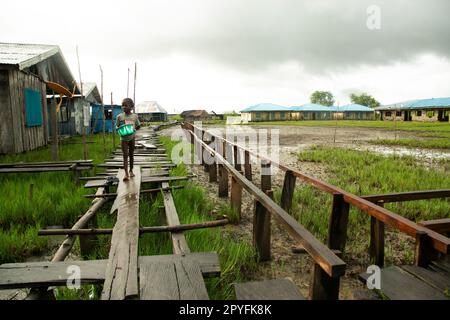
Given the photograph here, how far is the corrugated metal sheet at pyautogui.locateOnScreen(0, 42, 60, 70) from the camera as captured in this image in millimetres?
8470

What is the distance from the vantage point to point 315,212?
491 cm

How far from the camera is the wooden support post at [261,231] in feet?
11.2

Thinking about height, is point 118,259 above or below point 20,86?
below

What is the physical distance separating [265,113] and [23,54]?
53.4 metres

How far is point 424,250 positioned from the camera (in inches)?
93.5

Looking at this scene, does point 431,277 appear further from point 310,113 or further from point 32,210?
point 310,113

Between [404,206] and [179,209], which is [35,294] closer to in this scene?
[179,209]

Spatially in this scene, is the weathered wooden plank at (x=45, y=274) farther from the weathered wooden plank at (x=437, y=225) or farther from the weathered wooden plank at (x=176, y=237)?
the weathered wooden plank at (x=437, y=225)

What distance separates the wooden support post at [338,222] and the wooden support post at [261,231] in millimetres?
729

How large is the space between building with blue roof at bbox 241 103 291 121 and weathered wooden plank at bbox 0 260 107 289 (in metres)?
57.7

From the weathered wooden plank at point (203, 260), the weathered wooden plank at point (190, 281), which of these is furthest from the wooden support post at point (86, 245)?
the weathered wooden plank at point (190, 281)

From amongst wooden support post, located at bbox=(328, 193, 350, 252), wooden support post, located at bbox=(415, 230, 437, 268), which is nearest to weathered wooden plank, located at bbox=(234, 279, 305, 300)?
wooden support post, located at bbox=(415, 230, 437, 268)
